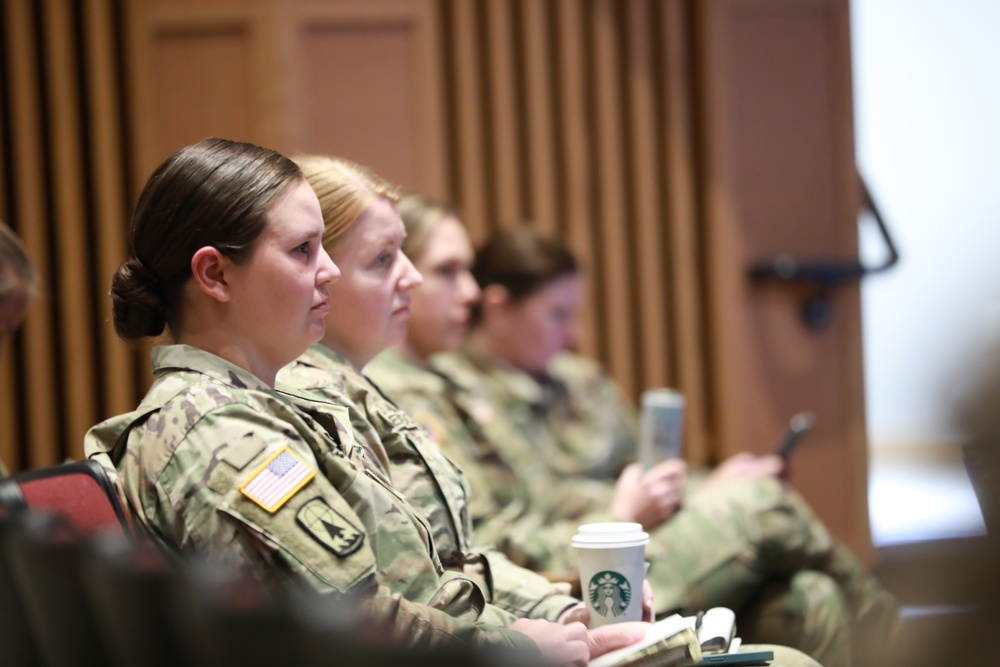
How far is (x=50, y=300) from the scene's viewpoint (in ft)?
11.7

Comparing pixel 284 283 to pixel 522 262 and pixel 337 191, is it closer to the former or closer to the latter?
pixel 337 191

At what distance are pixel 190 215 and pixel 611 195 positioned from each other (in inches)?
113

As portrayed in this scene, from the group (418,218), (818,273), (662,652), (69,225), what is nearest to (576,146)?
(818,273)

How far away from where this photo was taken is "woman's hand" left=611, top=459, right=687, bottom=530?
2.31m

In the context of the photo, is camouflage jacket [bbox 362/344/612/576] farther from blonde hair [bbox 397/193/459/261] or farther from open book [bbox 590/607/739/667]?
open book [bbox 590/607/739/667]

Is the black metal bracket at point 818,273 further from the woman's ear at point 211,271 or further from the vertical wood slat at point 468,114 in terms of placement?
the woman's ear at point 211,271

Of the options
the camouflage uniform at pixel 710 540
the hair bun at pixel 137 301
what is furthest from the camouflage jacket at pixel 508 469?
the hair bun at pixel 137 301

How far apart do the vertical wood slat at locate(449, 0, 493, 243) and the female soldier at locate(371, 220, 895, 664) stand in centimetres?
68

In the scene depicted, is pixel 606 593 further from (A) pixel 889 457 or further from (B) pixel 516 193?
(A) pixel 889 457

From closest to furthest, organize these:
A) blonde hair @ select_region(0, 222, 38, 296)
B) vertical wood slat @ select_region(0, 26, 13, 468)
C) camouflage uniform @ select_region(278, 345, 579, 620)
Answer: camouflage uniform @ select_region(278, 345, 579, 620) → blonde hair @ select_region(0, 222, 38, 296) → vertical wood slat @ select_region(0, 26, 13, 468)

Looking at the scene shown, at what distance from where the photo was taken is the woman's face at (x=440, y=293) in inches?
102

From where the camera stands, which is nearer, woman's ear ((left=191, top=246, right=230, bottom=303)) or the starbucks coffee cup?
woman's ear ((left=191, top=246, right=230, bottom=303))

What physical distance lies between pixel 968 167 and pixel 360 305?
410 centimetres

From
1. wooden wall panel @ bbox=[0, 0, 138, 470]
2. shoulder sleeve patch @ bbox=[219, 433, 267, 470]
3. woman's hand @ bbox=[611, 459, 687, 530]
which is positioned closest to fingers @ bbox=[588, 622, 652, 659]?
shoulder sleeve patch @ bbox=[219, 433, 267, 470]
